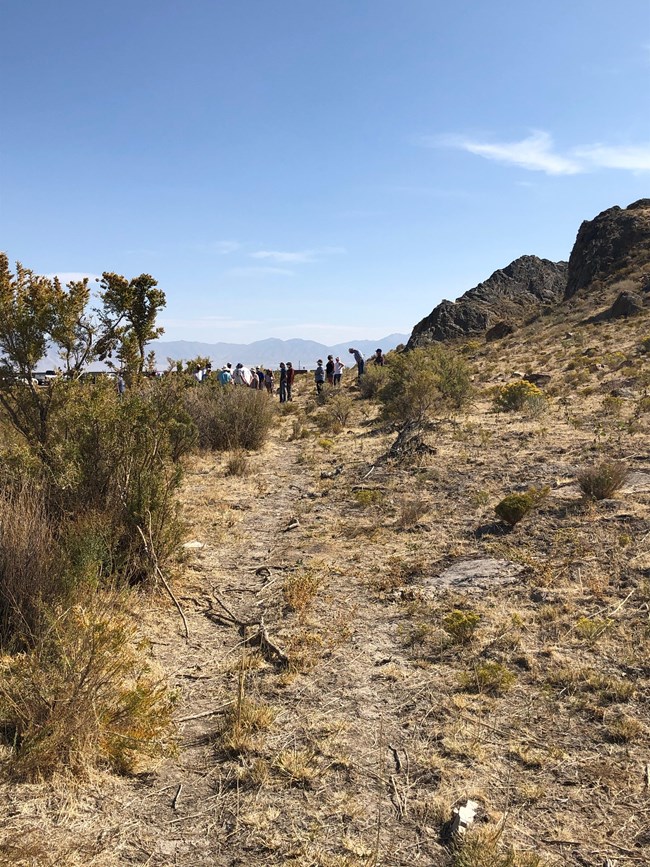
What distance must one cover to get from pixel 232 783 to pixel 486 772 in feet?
4.81

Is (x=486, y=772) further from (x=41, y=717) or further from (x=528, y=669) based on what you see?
(x=41, y=717)

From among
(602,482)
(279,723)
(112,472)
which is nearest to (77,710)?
(279,723)

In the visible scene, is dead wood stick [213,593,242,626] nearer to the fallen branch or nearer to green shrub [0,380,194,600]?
the fallen branch

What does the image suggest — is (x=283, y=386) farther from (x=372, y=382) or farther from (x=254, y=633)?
(x=254, y=633)

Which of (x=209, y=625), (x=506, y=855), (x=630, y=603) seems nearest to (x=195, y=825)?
(x=506, y=855)

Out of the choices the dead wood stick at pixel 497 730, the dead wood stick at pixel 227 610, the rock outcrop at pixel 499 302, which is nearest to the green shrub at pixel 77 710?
the dead wood stick at pixel 227 610

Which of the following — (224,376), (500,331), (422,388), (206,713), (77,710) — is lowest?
(206,713)

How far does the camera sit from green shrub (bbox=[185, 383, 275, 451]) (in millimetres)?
13742

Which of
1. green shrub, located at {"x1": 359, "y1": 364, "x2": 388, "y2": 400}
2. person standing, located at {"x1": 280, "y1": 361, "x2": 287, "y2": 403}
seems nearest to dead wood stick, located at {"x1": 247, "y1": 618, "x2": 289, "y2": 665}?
green shrub, located at {"x1": 359, "y1": 364, "x2": 388, "y2": 400}

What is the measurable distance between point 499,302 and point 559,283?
8626 millimetres

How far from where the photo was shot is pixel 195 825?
3.12m

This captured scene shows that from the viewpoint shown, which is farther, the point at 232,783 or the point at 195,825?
the point at 232,783

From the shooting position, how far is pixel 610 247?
1623 inches

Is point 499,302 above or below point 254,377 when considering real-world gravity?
above
